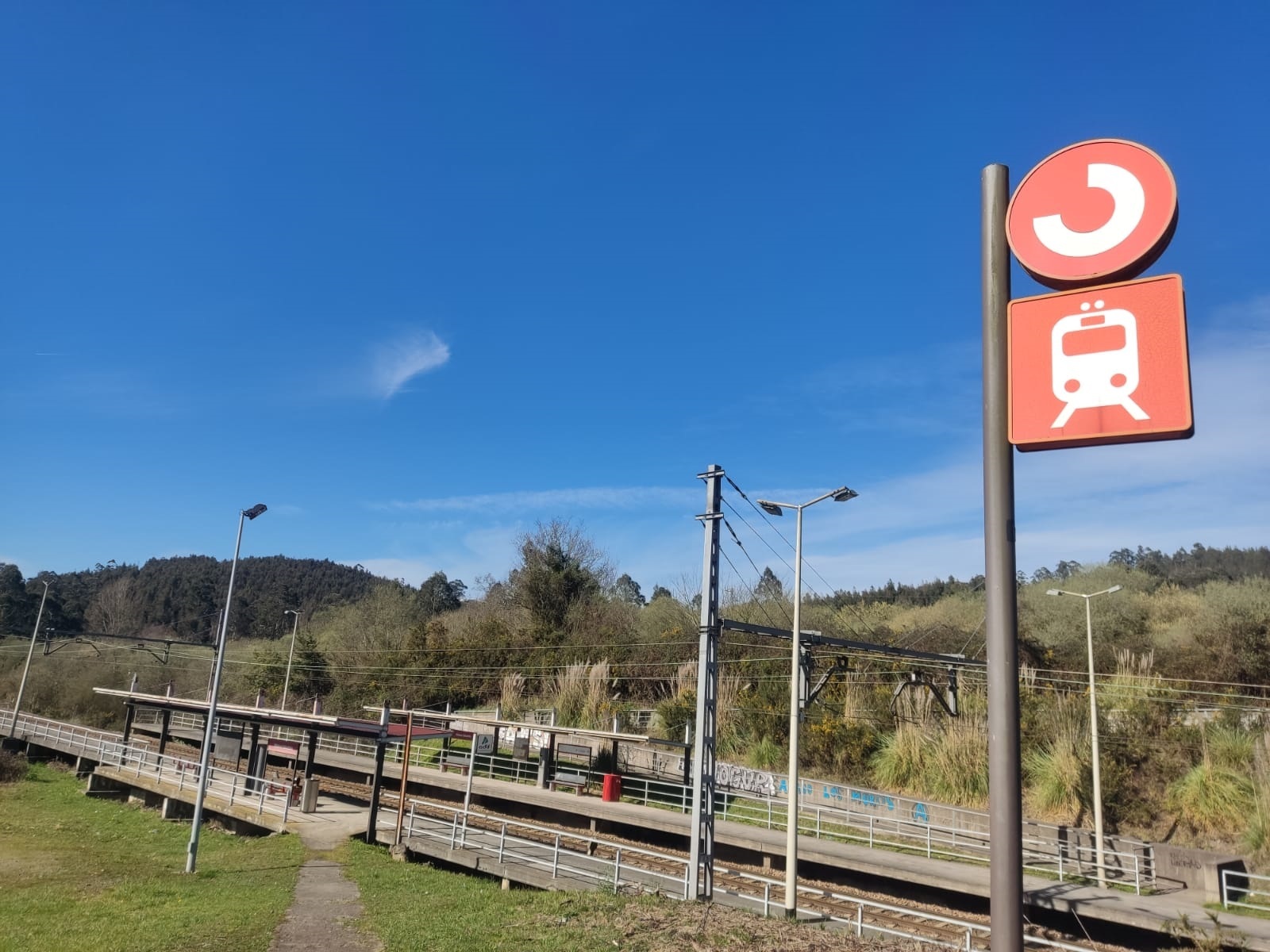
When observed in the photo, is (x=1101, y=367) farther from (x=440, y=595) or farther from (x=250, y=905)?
(x=440, y=595)

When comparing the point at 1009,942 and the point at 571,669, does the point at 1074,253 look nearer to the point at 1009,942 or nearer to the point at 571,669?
the point at 1009,942

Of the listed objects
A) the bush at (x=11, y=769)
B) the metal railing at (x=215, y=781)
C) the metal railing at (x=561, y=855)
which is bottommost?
the bush at (x=11, y=769)

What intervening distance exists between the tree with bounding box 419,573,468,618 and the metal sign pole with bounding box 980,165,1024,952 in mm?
78471

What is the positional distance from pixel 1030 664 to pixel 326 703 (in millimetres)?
49850

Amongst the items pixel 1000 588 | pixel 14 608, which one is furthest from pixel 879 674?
pixel 14 608

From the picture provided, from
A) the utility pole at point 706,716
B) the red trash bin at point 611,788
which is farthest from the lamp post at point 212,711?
the red trash bin at point 611,788

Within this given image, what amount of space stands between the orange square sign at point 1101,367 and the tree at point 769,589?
5038cm

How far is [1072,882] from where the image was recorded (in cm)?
2128

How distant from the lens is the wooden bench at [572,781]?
109ft

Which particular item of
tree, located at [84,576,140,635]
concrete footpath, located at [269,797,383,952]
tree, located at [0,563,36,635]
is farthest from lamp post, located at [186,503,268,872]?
tree, located at [84,576,140,635]

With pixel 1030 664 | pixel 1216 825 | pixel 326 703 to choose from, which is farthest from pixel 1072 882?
pixel 326 703

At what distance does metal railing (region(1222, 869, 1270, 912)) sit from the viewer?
1905cm

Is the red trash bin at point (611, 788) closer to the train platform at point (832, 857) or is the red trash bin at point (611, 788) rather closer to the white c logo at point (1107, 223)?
the train platform at point (832, 857)

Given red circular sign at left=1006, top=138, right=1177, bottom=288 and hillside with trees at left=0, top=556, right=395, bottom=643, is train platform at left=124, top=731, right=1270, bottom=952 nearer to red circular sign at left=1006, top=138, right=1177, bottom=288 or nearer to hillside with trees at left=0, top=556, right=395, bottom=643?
red circular sign at left=1006, top=138, right=1177, bottom=288
